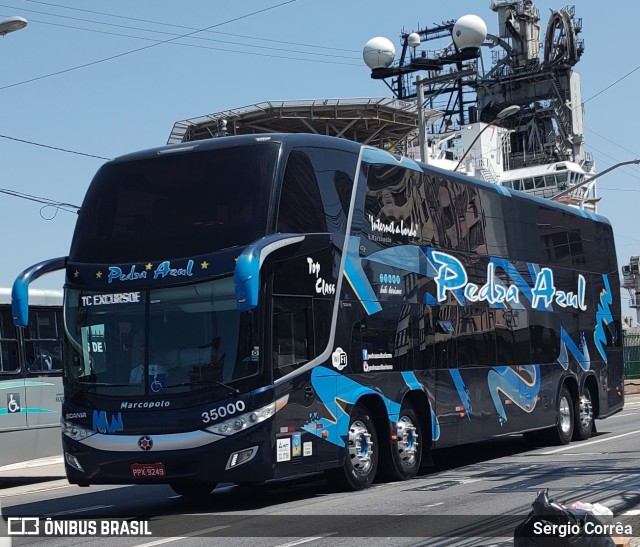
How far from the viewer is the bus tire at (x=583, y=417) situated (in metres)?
21.5

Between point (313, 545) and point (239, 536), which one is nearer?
point (313, 545)

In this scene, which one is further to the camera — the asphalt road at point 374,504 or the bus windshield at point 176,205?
the bus windshield at point 176,205

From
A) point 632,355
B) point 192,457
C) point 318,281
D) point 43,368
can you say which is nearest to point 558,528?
point 192,457

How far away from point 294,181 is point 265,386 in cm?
256

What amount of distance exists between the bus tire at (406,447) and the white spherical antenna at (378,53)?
28.5m

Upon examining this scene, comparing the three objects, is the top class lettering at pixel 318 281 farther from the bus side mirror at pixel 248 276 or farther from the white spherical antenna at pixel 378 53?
the white spherical antenna at pixel 378 53

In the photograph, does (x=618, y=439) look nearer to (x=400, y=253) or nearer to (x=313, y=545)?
(x=400, y=253)

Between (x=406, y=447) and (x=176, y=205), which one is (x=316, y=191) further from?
(x=406, y=447)

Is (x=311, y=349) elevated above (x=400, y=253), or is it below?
below

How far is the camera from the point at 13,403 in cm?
1830

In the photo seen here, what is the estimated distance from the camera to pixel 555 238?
20938mm

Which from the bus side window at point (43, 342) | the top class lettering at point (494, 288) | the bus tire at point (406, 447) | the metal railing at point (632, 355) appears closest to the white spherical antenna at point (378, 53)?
the metal railing at point (632, 355)

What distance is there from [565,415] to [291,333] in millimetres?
Result: 9981

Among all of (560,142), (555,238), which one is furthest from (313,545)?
(560,142)
